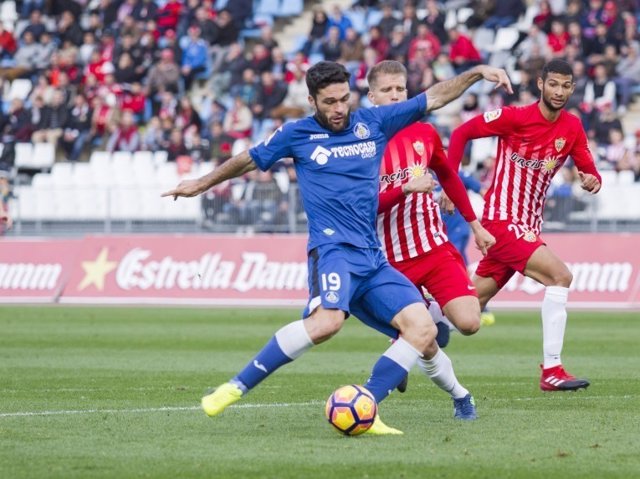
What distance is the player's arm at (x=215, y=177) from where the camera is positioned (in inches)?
344

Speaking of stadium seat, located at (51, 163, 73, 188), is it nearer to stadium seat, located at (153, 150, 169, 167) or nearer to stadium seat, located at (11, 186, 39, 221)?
stadium seat, located at (153, 150, 169, 167)

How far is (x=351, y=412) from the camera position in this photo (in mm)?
8414

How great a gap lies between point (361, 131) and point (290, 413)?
2.24 meters

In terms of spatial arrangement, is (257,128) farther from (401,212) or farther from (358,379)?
Answer: (401,212)

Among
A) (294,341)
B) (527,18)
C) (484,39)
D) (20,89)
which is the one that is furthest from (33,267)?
(294,341)

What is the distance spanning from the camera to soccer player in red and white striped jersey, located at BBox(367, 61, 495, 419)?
10141 mm

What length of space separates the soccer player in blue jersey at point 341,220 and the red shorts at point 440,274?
141 cm

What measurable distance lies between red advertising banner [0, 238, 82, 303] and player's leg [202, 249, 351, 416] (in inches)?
697

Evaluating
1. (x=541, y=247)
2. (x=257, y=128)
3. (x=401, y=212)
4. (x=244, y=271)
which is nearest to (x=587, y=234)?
(x=244, y=271)

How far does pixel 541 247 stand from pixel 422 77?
17.5 metres

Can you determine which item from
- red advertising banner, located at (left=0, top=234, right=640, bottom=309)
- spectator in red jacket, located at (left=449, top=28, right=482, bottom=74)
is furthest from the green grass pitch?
spectator in red jacket, located at (left=449, top=28, right=482, bottom=74)

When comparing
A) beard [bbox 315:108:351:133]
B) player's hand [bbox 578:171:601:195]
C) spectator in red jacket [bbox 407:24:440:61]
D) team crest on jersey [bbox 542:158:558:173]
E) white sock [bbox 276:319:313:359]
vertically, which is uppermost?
spectator in red jacket [bbox 407:24:440:61]

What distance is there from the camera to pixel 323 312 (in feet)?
28.3

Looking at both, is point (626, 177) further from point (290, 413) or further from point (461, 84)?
point (461, 84)
